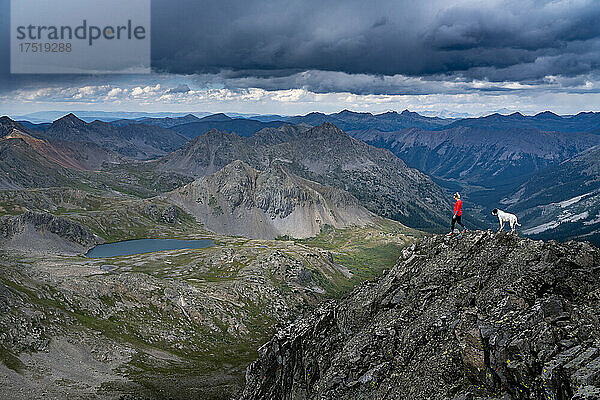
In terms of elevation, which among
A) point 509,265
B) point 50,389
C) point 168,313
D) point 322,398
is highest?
point 509,265

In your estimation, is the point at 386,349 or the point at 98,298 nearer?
the point at 386,349

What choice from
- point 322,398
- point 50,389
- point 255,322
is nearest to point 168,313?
point 255,322

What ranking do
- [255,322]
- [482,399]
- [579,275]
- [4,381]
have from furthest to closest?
[255,322] → [4,381] → [579,275] → [482,399]

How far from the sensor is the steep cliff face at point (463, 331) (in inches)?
1081

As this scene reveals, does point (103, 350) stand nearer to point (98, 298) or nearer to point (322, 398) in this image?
point (98, 298)

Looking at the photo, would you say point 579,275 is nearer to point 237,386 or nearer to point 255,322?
point 237,386

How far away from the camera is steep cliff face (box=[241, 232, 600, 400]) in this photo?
27.5m

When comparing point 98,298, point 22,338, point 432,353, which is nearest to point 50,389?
point 22,338

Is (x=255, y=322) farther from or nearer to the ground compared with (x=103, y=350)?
nearer to the ground

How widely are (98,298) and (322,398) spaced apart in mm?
118825

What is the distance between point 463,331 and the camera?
33688 millimetres

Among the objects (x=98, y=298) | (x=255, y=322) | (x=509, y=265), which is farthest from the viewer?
(x=255, y=322)

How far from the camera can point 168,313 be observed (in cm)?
14375

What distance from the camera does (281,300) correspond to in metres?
191
